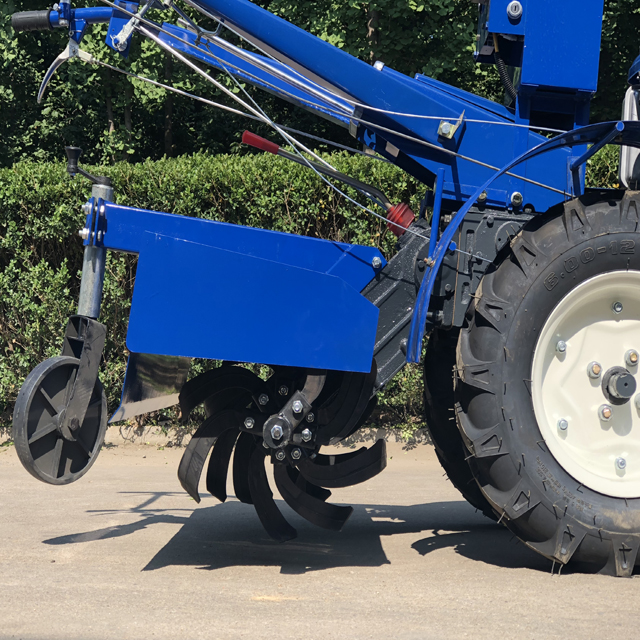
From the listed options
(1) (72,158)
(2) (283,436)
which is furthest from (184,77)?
(2) (283,436)

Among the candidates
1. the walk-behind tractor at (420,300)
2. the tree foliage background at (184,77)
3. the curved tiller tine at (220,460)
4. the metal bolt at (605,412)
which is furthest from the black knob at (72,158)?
the tree foliage background at (184,77)

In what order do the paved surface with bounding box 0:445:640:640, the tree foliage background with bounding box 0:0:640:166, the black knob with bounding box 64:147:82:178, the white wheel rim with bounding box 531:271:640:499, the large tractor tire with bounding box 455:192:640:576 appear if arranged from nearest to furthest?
the paved surface with bounding box 0:445:640:640 < the large tractor tire with bounding box 455:192:640:576 < the white wheel rim with bounding box 531:271:640:499 < the black knob with bounding box 64:147:82:178 < the tree foliage background with bounding box 0:0:640:166

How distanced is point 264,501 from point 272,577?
67 centimetres

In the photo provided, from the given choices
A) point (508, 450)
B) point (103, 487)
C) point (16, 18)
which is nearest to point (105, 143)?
point (103, 487)

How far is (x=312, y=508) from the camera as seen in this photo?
4277mm

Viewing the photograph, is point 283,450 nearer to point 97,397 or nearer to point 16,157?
point 97,397

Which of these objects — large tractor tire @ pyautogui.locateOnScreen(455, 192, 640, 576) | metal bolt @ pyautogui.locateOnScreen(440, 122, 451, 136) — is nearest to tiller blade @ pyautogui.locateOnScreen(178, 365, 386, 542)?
large tractor tire @ pyautogui.locateOnScreen(455, 192, 640, 576)

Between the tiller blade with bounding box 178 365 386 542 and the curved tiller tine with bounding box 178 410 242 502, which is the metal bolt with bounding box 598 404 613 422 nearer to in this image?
the tiller blade with bounding box 178 365 386 542

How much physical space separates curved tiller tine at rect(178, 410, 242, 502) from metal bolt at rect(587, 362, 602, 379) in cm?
167

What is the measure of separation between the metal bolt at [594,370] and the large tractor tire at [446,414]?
0.87m

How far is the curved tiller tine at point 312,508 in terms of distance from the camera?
4.23 m

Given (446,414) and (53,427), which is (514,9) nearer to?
(446,414)

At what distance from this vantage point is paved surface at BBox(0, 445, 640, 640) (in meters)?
2.96

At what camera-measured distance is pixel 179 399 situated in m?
4.25
